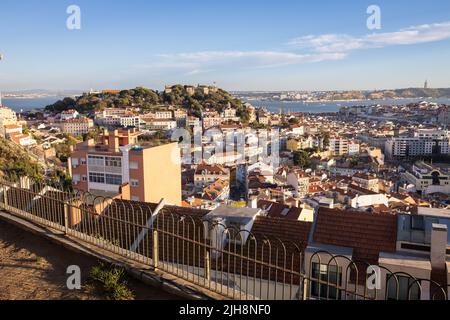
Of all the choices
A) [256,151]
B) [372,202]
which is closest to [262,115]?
[256,151]

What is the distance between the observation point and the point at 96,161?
21922 mm

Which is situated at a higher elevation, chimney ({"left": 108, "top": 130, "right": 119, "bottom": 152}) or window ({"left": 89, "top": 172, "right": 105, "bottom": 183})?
chimney ({"left": 108, "top": 130, "right": 119, "bottom": 152})

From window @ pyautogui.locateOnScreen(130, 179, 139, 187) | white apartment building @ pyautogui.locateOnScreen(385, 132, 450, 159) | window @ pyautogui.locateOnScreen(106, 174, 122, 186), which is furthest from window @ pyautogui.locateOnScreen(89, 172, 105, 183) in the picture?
white apartment building @ pyautogui.locateOnScreen(385, 132, 450, 159)

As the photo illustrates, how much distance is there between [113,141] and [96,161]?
1.42 meters

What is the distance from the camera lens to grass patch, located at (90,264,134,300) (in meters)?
4.11

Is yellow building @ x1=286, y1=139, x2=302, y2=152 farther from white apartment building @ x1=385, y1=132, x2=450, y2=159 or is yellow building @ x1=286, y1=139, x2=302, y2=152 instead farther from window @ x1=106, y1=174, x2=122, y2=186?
window @ x1=106, y1=174, x2=122, y2=186

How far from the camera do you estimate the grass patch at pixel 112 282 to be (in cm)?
411

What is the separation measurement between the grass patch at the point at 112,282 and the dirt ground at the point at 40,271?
0.08m

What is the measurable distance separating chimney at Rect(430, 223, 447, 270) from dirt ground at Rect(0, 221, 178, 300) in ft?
17.6

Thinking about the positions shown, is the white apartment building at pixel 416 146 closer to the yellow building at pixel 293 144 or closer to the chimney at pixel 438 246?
the yellow building at pixel 293 144

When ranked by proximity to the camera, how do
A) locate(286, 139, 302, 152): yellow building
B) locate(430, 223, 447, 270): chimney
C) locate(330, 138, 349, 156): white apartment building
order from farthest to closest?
locate(330, 138, 349, 156): white apartment building, locate(286, 139, 302, 152): yellow building, locate(430, 223, 447, 270): chimney

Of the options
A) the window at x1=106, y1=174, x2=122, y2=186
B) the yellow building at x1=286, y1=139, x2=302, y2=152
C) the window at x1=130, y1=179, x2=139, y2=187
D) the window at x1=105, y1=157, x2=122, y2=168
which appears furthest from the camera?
the yellow building at x1=286, y1=139, x2=302, y2=152

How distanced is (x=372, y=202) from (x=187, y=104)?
7751cm

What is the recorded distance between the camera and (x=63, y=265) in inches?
193
